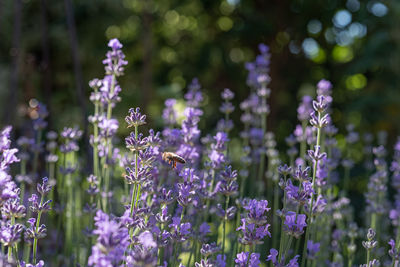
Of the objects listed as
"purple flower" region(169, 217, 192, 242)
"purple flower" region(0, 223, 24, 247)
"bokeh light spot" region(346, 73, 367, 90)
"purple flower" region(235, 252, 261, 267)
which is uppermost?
"bokeh light spot" region(346, 73, 367, 90)

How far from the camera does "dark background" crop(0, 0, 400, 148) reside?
18.9 ft

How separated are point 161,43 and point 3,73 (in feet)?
8.41

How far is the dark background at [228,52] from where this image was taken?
575 centimetres

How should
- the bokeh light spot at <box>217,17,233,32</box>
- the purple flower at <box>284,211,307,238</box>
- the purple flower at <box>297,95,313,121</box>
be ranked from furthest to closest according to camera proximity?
1. the bokeh light spot at <box>217,17,233,32</box>
2. the purple flower at <box>297,95,313,121</box>
3. the purple flower at <box>284,211,307,238</box>

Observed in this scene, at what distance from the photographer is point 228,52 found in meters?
6.58

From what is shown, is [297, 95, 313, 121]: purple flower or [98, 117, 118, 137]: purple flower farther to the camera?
[297, 95, 313, 121]: purple flower

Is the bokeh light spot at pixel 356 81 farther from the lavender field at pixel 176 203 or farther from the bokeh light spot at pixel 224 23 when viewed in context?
the lavender field at pixel 176 203

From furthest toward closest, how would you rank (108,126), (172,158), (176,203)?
1. (176,203)
2. (108,126)
3. (172,158)

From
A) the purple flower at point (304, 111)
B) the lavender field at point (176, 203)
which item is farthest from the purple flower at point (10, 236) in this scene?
the purple flower at point (304, 111)

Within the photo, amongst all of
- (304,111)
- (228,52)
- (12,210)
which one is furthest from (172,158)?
(228,52)

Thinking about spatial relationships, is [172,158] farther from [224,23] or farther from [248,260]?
[224,23]

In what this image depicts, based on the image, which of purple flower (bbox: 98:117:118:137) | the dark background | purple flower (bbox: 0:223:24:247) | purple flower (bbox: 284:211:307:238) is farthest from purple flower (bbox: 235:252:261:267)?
the dark background

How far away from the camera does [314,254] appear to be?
1.75 m

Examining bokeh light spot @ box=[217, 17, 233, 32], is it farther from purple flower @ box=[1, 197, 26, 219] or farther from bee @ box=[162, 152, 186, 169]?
purple flower @ box=[1, 197, 26, 219]
